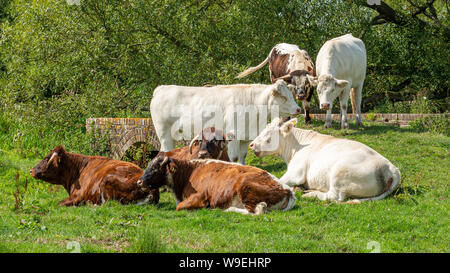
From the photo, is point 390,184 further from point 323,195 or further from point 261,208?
point 261,208

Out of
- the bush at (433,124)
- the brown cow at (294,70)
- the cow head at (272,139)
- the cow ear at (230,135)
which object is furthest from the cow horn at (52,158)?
the bush at (433,124)

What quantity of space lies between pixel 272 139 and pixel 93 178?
327 cm

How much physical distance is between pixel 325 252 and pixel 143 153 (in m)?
7.08

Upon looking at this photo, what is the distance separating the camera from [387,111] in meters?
19.7

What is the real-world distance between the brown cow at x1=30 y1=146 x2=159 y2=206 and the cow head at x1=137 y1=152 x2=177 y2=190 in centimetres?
28

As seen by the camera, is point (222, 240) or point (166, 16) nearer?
point (222, 240)

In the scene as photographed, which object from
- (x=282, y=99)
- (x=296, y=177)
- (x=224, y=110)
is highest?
(x=282, y=99)

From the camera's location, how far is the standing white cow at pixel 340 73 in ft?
43.1

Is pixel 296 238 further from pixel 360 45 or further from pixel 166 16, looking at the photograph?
pixel 166 16

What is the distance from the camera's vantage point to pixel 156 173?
8.66 meters

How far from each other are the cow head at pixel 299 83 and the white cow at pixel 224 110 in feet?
6.93

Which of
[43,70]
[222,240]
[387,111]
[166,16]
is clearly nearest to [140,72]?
[166,16]

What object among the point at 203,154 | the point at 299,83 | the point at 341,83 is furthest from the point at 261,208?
the point at 299,83

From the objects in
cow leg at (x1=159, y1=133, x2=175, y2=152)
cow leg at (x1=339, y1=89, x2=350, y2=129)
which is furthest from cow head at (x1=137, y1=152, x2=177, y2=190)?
cow leg at (x1=339, y1=89, x2=350, y2=129)
